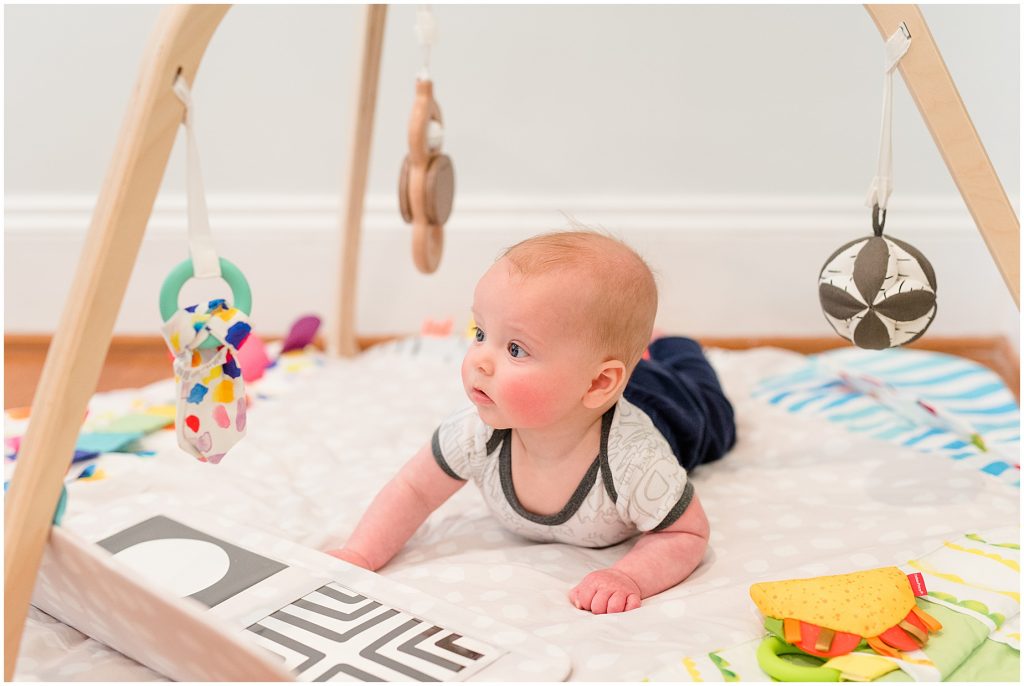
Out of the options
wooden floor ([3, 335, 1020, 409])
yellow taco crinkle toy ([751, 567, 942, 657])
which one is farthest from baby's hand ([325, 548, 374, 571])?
wooden floor ([3, 335, 1020, 409])

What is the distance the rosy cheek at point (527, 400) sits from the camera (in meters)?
0.85

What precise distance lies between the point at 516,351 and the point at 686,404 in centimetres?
38

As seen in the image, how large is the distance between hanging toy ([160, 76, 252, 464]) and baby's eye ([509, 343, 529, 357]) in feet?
0.73

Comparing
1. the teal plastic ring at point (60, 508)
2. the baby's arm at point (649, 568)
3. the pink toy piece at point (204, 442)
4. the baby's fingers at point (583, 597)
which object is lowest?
the baby's arm at point (649, 568)

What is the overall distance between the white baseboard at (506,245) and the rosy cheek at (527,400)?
978 mm

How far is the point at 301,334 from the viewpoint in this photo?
169 centimetres

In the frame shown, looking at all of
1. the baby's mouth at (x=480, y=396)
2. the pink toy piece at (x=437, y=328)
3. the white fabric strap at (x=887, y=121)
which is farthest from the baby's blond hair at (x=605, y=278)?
the pink toy piece at (x=437, y=328)

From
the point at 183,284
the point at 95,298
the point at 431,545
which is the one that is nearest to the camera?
the point at 95,298

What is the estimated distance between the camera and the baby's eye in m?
0.86

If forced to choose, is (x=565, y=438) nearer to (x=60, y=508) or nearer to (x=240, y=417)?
(x=240, y=417)

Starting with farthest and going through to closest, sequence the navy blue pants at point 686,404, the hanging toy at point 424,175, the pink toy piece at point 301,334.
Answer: the pink toy piece at point 301,334 → the hanging toy at point 424,175 → the navy blue pants at point 686,404

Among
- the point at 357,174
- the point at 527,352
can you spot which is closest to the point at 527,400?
the point at 527,352

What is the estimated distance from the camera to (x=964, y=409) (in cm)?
139

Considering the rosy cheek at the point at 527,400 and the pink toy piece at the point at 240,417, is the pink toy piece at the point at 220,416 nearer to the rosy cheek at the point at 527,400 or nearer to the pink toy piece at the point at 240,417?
the pink toy piece at the point at 240,417
